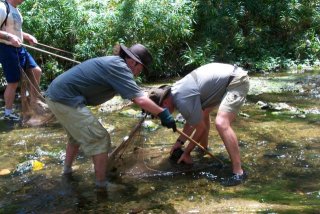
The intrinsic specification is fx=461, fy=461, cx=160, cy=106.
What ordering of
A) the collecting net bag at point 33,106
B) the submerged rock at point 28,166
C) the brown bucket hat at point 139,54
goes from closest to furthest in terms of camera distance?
the brown bucket hat at point 139,54 < the submerged rock at point 28,166 < the collecting net bag at point 33,106

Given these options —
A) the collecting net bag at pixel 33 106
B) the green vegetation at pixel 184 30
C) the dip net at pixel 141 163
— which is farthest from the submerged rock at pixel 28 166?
the green vegetation at pixel 184 30

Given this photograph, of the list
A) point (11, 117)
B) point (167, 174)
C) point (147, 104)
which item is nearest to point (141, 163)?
point (167, 174)

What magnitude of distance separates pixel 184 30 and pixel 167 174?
21.8ft

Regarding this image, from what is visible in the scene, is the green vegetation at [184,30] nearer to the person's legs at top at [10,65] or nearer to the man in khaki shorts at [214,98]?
the person's legs at top at [10,65]

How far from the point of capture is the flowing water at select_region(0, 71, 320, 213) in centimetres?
442

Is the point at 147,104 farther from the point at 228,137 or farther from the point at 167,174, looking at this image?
the point at 167,174

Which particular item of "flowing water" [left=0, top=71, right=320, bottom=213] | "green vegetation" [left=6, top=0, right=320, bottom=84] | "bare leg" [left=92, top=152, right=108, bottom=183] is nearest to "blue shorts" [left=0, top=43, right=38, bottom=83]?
"flowing water" [left=0, top=71, right=320, bottom=213]

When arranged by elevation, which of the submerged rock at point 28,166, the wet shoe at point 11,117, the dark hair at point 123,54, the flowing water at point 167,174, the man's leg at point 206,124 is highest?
the dark hair at point 123,54

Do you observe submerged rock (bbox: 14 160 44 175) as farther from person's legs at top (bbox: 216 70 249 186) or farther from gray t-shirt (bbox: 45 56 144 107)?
person's legs at top (bbox: 216 70 249 186)

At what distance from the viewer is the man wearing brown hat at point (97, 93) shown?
14.5 feet

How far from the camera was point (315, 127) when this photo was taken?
271 inches

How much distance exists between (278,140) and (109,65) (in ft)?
9.68

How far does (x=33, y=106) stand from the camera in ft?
24.0

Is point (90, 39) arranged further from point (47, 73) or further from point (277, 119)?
point (277, 119)
